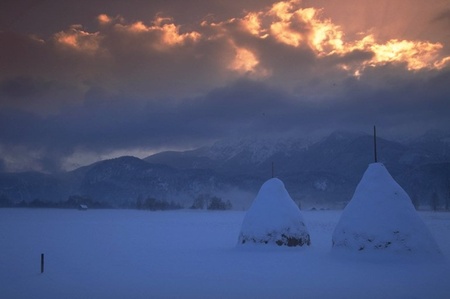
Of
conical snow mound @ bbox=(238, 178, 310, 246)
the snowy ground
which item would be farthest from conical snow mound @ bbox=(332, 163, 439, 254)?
conical snow mound @ bbox=(238, 178, 310, 246)

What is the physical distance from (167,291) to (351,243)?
417 inches

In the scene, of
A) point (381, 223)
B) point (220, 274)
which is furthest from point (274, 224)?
point (220, 274)

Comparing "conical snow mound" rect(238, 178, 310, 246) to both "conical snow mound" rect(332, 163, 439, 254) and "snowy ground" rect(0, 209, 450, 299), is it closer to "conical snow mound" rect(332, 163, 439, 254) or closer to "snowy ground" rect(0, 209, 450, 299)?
"snowy ground" rect(0, 209, 450, 299)

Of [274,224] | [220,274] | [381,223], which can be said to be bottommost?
[220,274]

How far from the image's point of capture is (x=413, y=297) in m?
14.4

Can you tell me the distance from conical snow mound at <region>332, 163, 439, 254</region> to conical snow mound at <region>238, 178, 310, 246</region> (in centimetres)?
332

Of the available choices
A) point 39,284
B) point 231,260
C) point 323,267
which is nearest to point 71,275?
point 39,284

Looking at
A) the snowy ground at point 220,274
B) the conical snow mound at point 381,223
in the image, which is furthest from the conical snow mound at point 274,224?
the conical snow mound at point 381,223

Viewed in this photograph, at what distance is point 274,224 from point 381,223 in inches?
259

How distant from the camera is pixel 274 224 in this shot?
25.4 metres

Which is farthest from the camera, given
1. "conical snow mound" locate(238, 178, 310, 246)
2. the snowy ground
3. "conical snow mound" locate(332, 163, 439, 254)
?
"conical snow mound" locate(238, 178, 310, 246)

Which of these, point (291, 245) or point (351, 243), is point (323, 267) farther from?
point (291, 245)

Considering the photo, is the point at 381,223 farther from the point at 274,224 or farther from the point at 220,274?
the point at 220,274

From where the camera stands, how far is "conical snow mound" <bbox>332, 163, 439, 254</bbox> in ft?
67.5
